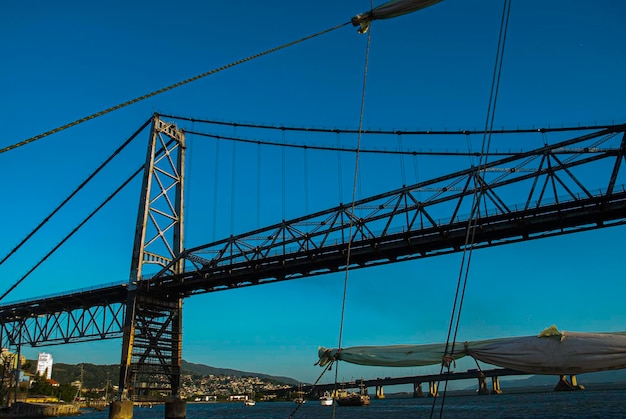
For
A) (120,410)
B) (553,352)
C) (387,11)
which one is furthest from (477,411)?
(387,11)

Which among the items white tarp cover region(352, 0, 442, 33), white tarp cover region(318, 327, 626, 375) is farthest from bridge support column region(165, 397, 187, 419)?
white tarp cover region(352, 0, 442, 33)

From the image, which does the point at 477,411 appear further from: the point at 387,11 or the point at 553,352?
the point at 387,11

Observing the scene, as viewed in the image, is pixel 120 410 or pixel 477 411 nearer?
pixel 120 410

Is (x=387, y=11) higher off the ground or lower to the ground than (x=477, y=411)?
higher

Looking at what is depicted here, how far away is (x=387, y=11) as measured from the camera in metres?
11.9

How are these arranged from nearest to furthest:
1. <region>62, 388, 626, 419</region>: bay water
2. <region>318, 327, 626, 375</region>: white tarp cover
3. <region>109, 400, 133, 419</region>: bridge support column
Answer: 1. <region>318, 327, 626, 375</region>: white tarp cover
2. <region>109, 400, 133, 419</region>: bridge support column
3. <region>62, 388, 626, 419</region>: bay water

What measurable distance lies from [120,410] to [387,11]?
37.3m

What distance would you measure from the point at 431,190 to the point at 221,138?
28798mm

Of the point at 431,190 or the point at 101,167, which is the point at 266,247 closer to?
the point at 431,190

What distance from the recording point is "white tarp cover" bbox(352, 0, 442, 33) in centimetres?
1160

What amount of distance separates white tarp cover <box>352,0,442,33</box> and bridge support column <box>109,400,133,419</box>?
36.6 meters

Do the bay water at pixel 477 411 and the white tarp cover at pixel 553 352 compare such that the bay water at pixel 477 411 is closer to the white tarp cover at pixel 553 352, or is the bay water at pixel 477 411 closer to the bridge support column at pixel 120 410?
the bridge support column at pixel 120 410

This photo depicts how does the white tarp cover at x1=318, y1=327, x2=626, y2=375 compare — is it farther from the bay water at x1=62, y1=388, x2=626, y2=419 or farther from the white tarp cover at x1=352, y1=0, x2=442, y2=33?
the bay water at x1=62, y1=388, x2=626, y2=419

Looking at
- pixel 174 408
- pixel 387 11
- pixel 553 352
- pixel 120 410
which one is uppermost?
pixel 387 11
